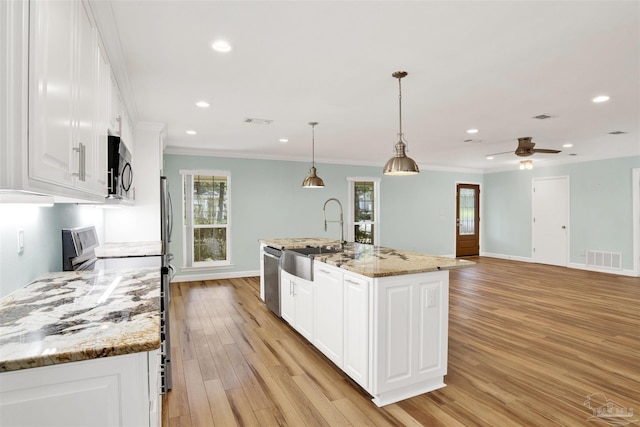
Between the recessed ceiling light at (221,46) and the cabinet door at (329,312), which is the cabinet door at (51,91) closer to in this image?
the recessed ceiling light at (221,46)

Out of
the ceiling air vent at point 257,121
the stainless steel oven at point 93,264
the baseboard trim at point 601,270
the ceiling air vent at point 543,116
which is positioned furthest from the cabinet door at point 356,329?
the baseboard trim at point 601,270

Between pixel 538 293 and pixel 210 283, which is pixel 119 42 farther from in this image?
pixel 538 293

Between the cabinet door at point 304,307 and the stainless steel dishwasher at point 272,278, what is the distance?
0.63 metres

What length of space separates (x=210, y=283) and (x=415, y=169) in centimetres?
473

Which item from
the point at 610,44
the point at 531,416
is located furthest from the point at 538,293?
the point at 610,44

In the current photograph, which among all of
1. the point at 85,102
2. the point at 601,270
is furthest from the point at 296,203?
the point at 601,270

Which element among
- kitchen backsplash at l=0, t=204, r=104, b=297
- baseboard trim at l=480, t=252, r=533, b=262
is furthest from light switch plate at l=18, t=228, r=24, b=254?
baseboard trim at l=480, t=252, r=533, b=262

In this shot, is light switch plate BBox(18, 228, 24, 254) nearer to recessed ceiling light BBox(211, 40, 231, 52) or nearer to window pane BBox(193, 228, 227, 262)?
recessed ceiling light BBox(211, 40, 231, 52)

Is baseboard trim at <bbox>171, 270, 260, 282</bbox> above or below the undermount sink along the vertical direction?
below

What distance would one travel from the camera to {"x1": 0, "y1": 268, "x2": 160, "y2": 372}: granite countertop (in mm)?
1145

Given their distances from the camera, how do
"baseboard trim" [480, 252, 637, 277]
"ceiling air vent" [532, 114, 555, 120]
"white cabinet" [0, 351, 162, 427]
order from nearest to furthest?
"white cabinet" [0, 351, 162, 427]
"ceiling air vent" [532, 114, 555, 120]
"baseboard trim" [480, 252, 637, 277]

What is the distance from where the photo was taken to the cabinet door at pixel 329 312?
2.80 metres

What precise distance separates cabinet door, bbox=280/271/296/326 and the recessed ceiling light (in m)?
2.31

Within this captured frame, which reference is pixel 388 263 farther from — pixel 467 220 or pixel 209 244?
pixel 467 220
